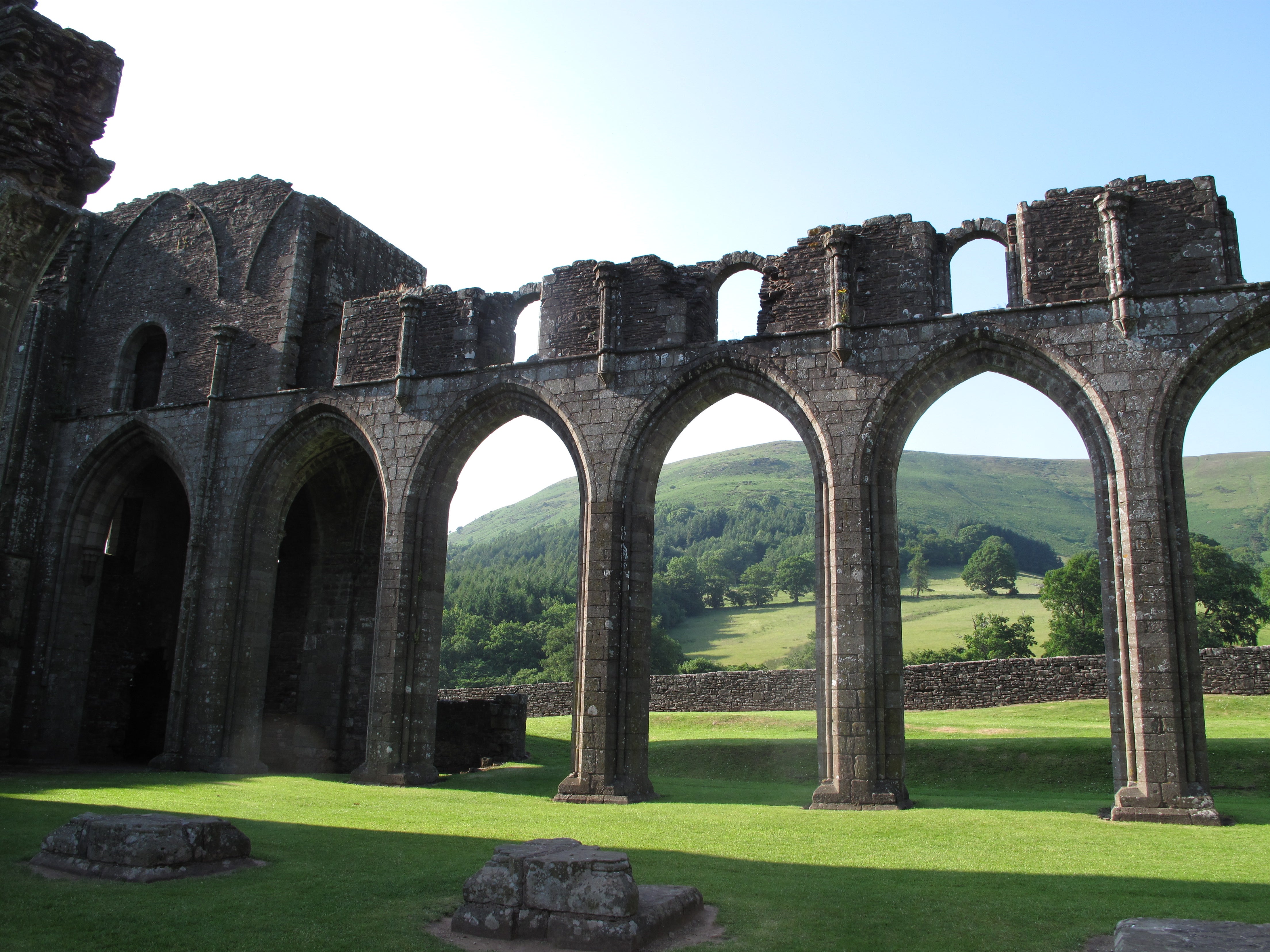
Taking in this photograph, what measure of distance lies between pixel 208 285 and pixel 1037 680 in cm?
1910

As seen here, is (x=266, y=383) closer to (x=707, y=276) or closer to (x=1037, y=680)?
(x=707, y=276)

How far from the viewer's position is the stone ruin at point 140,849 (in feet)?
21.4

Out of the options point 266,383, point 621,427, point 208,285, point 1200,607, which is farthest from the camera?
point 1200,607

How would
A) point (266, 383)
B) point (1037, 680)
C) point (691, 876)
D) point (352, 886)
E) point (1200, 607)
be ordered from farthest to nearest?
1. point (1200, 607)
2. point (1037, 680)
3. point (266, 383)
4. point (691, 876)
5. point (352, 886)

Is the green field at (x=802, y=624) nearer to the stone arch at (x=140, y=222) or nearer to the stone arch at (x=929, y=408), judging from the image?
the stone arch at (x=929, y=408)

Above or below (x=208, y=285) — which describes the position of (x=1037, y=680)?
below

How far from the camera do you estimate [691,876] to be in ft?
23.3

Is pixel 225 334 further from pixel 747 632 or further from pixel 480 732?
pixel 747 632

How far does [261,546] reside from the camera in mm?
16312

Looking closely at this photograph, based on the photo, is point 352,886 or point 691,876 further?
point 691,876

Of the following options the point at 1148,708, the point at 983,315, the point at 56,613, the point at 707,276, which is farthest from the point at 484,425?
the point at 1148,708

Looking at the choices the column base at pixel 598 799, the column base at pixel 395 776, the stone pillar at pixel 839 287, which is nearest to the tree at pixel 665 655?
the column base at pixel 395 776

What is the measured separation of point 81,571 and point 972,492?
12321 centimetres

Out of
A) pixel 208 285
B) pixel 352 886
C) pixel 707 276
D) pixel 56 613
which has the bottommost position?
pixel 352 886
